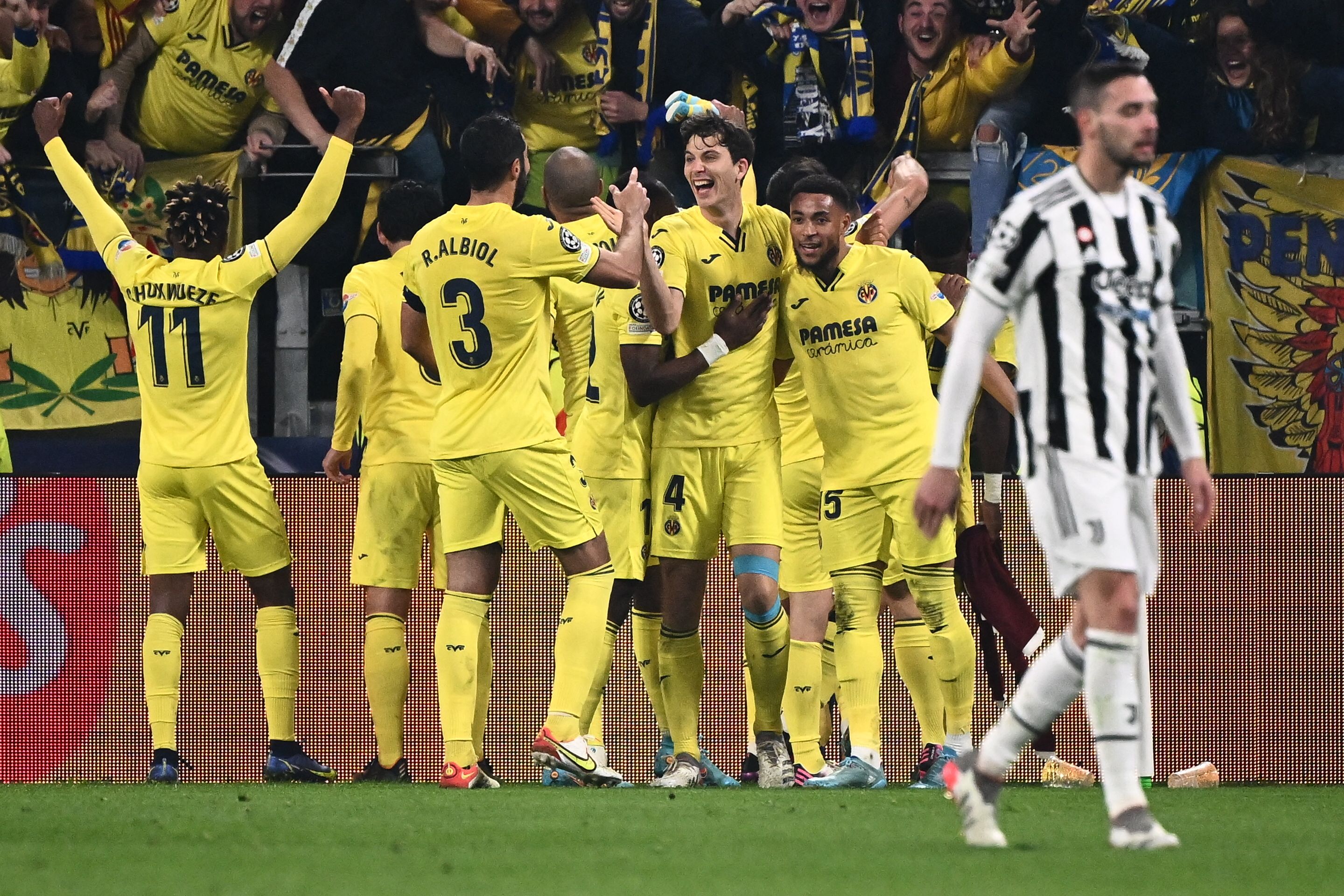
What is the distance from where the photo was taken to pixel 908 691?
7.57m

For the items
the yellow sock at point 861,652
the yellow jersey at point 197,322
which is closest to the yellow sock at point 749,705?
the yellow sock at point 861,652

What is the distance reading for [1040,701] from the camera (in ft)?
14.6

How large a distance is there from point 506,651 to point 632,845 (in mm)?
3493

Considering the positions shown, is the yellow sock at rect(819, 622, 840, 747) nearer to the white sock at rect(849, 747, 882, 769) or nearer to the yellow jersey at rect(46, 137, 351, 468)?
the white sock at rect(849, 747, 882, 769)

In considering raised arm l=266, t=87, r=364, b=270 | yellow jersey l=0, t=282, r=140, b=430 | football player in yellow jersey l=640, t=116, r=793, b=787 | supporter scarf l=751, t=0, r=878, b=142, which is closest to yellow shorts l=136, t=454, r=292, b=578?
raised arm l=266, t=87, r=364, b=270

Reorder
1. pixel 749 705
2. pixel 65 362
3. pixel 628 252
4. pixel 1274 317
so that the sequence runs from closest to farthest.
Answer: pixel 628 252, pixel 749 705, pixel 1274 317, pixel 65 362

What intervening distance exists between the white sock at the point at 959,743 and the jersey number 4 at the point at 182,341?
335cm

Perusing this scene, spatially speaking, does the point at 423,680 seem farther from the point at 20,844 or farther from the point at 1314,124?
the point at 1314,124

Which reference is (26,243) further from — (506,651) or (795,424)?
(795,424)

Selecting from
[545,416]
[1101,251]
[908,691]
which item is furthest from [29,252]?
[1101,251]

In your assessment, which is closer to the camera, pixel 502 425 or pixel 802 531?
pixel 502 425

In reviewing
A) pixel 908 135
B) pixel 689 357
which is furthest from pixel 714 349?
pixel 908 135

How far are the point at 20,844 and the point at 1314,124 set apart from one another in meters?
9.05

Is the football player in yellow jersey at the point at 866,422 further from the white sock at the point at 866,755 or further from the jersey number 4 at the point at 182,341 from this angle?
the jersey number 4 at the point at 182,341
